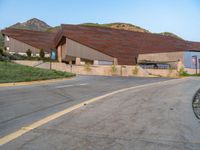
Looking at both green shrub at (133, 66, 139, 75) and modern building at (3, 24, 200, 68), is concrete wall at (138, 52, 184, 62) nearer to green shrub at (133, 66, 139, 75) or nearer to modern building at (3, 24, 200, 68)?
modern building at (3, 24, 200, 68)

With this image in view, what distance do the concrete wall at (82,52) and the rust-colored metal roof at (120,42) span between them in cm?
68

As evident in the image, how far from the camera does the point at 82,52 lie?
6731 centimetres

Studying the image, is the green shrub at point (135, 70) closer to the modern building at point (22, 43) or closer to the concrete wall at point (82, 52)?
the concrete wall at point (82, 52)

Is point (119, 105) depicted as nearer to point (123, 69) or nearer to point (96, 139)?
point (96, 139)

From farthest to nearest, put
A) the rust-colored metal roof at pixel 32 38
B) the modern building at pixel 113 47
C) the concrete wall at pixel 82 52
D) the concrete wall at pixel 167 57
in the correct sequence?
the rust-colored metal roof at pixel 32 38, the concrete wall at pixel 82 52, the modern building at pixel 113 47, the concrete wall at pixel 167 57

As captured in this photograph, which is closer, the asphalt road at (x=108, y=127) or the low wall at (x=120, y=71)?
the asphalt road at (x=108, y=127)

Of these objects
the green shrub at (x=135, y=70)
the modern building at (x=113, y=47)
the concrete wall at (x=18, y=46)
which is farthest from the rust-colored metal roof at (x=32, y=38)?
the green shrub at (x=135, y=70)

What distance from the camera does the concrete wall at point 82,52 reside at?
66.4m

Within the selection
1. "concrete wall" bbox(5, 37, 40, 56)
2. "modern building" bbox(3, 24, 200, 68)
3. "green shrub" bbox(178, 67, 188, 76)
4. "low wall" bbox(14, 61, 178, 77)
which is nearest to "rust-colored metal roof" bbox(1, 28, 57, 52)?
"concrete wall" bbox(5, 37, 40, 56)

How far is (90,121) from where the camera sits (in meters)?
9.05

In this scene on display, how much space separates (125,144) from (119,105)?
5.64m

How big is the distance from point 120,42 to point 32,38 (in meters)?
29.7

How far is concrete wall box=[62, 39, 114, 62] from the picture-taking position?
66375 mm

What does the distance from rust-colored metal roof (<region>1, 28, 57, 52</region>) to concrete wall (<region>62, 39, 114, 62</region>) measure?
20.2m
